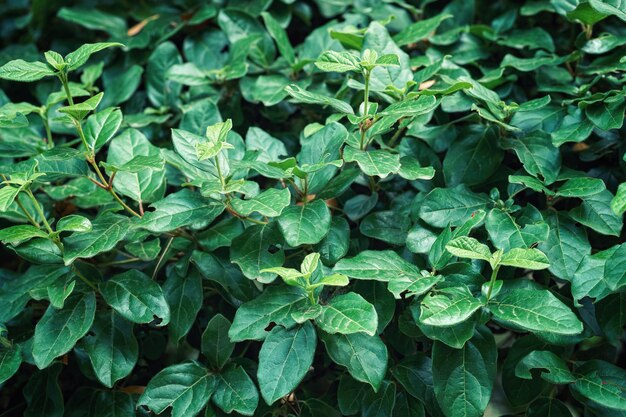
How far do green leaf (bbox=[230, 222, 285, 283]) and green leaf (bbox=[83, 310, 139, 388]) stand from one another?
283 mm

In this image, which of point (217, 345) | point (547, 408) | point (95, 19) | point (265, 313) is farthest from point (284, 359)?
point (95, 19)

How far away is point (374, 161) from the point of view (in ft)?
4.11

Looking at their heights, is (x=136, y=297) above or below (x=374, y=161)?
below

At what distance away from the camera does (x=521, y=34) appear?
1.75 meters

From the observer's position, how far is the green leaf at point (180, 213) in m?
1.25

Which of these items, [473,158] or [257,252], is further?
[473,158]

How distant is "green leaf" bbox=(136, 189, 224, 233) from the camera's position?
1.25 meters

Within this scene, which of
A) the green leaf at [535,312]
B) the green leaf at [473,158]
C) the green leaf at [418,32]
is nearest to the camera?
the green leaf at [535,312]

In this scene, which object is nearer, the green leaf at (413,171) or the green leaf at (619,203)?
the green leaf at (619,203)

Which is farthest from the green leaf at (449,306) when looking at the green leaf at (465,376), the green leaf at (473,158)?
the green leaf at (473,158)

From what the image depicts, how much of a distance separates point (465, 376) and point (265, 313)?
36cm

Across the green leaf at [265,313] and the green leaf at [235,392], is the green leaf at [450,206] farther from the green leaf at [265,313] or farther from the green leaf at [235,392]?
the green leaf at [235,392]

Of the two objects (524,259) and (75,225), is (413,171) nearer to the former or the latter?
(524,259)

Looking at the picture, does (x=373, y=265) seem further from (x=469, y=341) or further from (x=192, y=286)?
(x=192, y=286)
